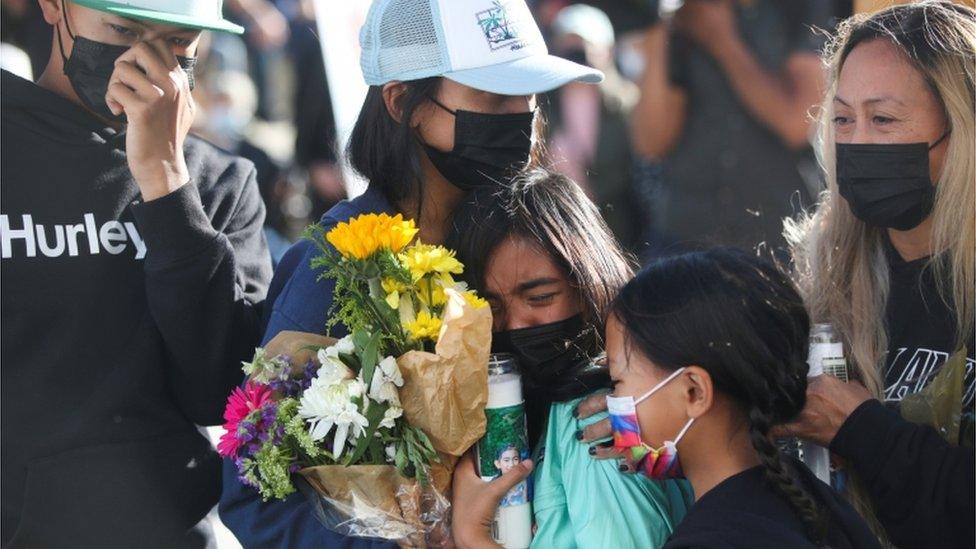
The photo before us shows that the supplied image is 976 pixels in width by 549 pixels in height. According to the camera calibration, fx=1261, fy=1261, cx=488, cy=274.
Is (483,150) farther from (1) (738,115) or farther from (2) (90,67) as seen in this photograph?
(1) (738,115)

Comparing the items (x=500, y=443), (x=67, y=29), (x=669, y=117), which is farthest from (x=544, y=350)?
(x=669, y=117)

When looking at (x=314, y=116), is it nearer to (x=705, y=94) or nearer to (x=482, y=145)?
(x=705, y=94)

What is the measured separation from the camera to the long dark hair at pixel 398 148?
306 centimetres

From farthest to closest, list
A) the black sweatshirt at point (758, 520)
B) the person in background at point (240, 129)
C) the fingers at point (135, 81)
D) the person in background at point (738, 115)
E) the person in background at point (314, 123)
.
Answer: the person in background at point (240, 129) → the person in background at point (314, 123) → the person in background at point (738, 115) → the fingers at point (135, 81) → the black sweatshirt at point (758, 520)

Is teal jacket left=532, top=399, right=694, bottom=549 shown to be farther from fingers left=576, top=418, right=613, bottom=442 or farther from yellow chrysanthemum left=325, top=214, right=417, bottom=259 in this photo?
yellow chrysanthemum left=325, top=214, right=417, bottom=259

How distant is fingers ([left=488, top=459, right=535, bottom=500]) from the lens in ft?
8.47

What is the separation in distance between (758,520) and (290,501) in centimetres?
99

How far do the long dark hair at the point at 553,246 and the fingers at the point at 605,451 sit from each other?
184mm

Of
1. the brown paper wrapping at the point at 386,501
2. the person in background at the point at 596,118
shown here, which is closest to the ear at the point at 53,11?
the brown paper wrapping at the point at 386,501

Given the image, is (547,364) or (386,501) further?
(547,364)

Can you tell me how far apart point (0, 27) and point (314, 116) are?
1.97 metres

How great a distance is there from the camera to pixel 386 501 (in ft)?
8.52

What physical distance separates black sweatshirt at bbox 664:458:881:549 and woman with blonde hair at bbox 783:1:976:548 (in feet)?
0.62

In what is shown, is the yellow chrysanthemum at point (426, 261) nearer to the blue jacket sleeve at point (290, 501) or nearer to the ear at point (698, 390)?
the blue jacket sleeve at point (290, 501)
